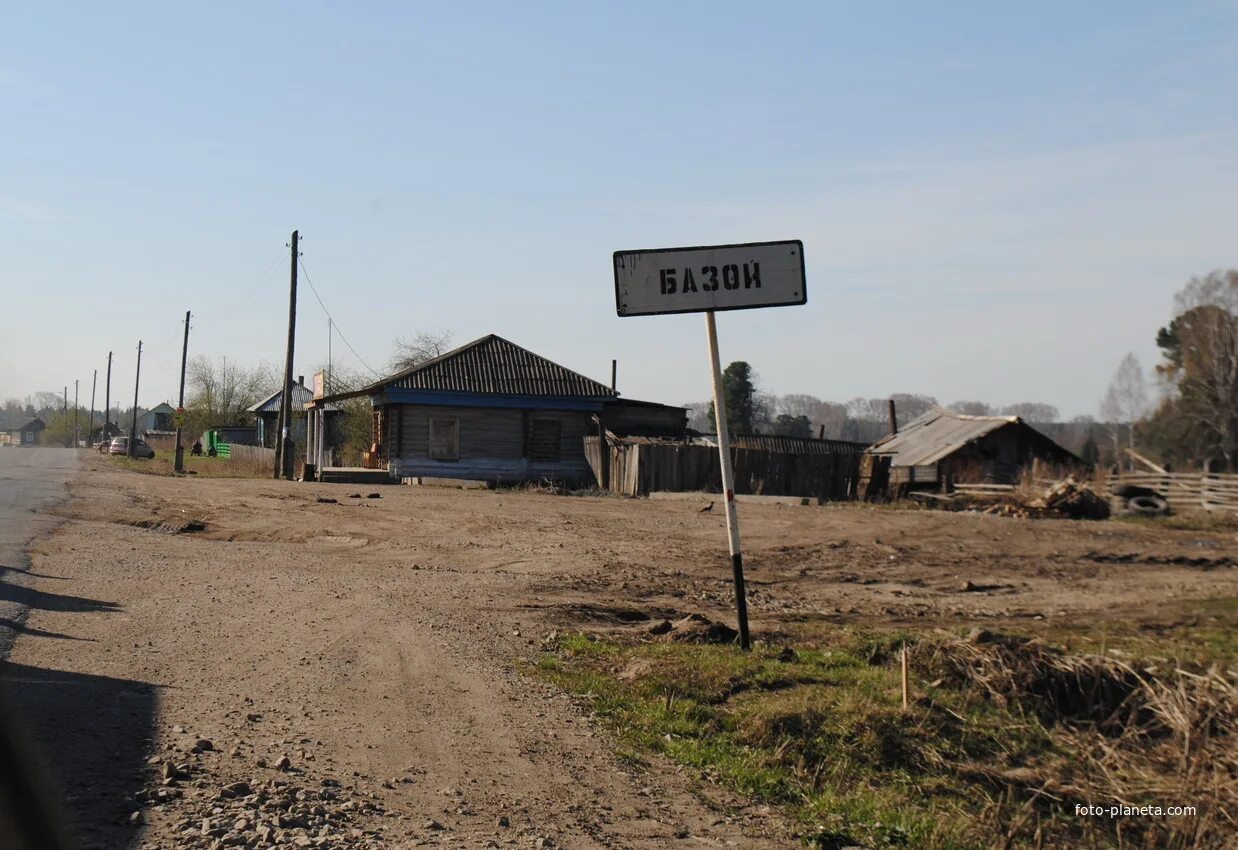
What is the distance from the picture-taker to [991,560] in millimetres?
17781

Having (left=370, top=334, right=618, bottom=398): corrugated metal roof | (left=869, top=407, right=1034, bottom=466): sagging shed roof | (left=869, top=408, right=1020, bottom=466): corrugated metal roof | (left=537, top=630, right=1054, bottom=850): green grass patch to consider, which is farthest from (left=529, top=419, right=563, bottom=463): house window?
(left=537, top=630, right=1054, bottom=850): green grass patch

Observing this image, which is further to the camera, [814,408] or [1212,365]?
[814,408]

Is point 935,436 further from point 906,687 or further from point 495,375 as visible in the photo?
point 906,687

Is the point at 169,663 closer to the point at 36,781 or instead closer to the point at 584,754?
the point at 584,754

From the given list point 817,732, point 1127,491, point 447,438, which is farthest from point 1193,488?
point 817,732

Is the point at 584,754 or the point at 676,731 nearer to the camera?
the point at 584,754

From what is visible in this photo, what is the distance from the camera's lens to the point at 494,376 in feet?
124

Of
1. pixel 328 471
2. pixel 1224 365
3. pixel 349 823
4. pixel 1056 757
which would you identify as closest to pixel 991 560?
pixel 1056 757

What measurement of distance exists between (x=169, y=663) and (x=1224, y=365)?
5991 centimetres

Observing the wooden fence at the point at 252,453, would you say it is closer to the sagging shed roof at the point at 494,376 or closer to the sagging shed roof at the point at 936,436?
the sagging shed roof at the point at 494,376

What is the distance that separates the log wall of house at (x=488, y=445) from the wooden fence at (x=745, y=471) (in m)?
6.22

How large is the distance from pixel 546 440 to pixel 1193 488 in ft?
67.1

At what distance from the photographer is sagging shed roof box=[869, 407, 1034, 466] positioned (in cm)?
4188

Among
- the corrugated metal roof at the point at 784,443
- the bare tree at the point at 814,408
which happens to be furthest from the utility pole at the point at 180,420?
the bare tree at the point at 814,408
